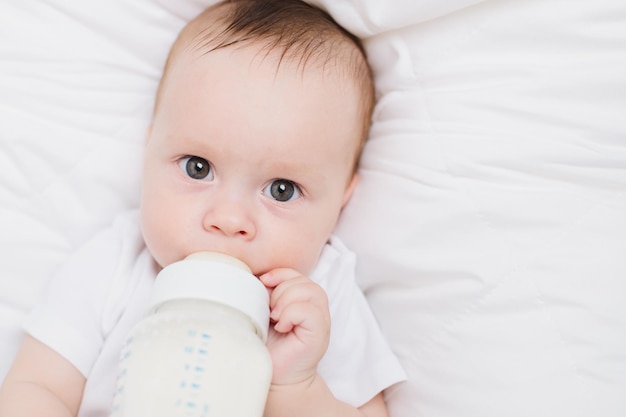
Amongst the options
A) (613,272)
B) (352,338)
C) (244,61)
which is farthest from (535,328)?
(244,61)

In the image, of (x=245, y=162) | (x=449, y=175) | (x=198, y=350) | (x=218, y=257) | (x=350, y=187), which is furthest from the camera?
(x=350, y=187)

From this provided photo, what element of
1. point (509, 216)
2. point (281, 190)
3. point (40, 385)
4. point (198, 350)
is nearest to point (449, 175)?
point (509, 216)

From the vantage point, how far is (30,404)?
106 centimetres

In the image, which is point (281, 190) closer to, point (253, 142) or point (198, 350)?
point (253, 142)

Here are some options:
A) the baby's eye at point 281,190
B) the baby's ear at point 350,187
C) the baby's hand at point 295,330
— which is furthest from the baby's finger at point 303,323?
the baby's ear at point 350,187

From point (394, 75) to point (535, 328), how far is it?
500mm

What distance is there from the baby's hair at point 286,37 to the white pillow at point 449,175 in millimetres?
33

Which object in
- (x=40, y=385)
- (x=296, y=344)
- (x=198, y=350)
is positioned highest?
(x=198, y=350)

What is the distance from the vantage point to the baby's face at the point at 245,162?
1.06m

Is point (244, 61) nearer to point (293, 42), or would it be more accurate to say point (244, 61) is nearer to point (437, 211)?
→ point (293, 42)

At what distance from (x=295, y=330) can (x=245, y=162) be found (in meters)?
0.26

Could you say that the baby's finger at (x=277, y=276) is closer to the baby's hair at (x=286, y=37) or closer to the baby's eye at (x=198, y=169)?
the baby's eye at (x=198, y=169)

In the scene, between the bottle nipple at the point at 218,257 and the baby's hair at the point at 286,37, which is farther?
the baby's hair at the point at 286,37

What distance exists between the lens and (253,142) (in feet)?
3.49
